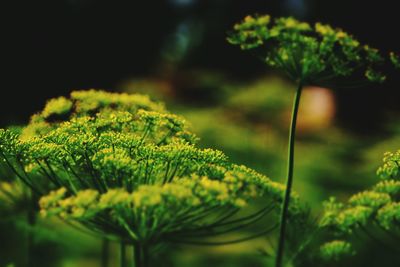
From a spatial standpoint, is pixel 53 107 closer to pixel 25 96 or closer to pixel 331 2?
pixel 25 96

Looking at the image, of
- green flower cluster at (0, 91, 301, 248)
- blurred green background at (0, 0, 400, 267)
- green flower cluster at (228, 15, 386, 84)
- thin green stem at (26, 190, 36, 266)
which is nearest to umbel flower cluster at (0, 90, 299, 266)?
green flower cluster at (0, 91, 301, 248)

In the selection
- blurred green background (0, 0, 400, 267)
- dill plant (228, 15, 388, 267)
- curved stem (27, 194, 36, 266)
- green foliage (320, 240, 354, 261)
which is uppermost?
blurred green background (0, 0, 400, 267)

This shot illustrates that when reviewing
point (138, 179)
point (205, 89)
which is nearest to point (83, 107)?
point (138, 179)

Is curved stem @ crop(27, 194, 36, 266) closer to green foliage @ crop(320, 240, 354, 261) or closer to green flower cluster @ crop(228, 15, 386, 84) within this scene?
green foliage @ crop(320, 240, 354, 261)

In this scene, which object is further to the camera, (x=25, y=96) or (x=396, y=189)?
(x=25, y=96)

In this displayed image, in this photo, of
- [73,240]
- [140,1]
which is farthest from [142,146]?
[140,1]

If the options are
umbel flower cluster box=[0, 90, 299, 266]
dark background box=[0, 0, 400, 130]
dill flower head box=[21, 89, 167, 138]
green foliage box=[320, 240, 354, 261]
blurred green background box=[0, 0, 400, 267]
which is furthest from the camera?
dark background box=[0, 0, 400, 130]
